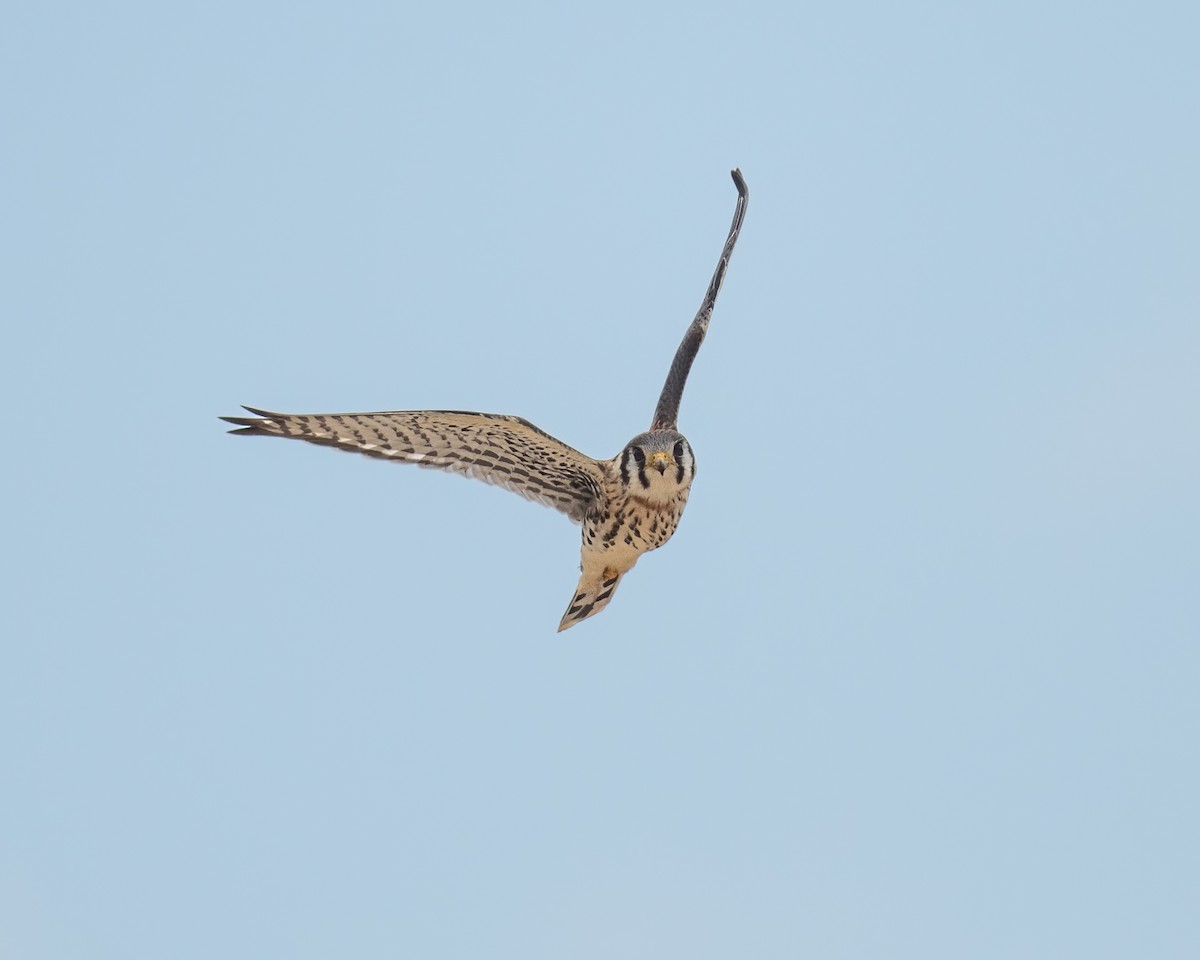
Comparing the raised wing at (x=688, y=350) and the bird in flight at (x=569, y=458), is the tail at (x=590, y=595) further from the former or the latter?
the raised wing at (x=688, y=350)

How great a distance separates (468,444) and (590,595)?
5.30 feet

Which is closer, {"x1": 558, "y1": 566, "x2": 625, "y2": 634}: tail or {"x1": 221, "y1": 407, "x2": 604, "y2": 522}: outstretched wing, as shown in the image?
{"x1": 221, "y1": 407, "x2": 604, "y2": 522}: outstretched wing

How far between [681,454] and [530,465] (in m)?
1.24

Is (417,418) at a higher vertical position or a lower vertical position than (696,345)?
lower

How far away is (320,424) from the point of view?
12.0 metres

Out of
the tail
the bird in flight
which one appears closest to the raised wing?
the bird in flight

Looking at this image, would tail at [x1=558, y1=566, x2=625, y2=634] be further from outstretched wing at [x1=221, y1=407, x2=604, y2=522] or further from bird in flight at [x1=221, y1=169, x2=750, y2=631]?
outstretched wing at [x1=221, y1=407, x2=604, y2=522]

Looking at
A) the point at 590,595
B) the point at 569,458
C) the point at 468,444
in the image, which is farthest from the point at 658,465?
the point at 590,595

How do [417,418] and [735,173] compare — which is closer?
[417,418]

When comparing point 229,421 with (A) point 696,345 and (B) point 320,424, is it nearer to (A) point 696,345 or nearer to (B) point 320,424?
(B) point 320,424

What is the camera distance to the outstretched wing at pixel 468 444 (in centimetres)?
1184

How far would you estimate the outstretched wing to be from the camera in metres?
11.8

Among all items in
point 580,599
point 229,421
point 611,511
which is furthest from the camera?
point 580,599

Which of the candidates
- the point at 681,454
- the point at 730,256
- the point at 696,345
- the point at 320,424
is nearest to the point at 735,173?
the point at 730,256
